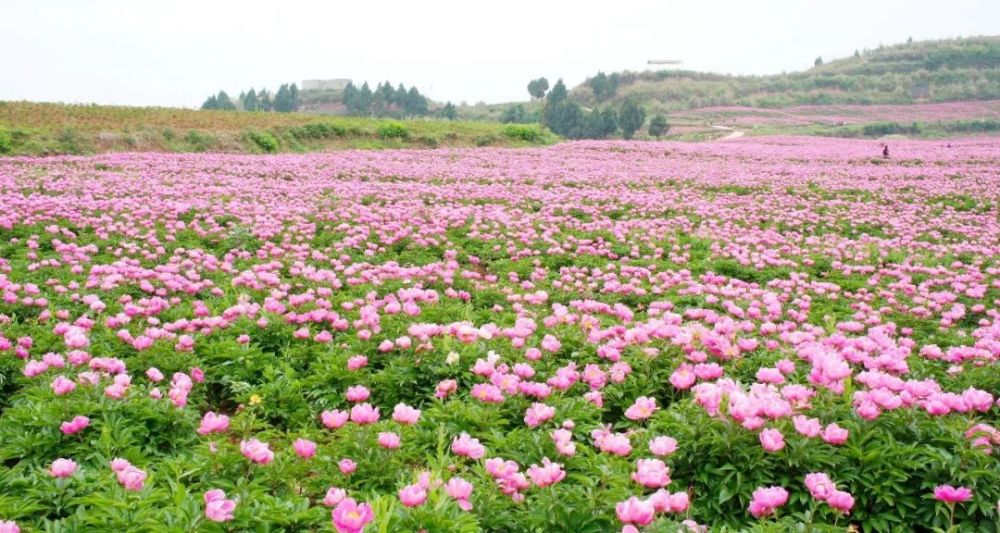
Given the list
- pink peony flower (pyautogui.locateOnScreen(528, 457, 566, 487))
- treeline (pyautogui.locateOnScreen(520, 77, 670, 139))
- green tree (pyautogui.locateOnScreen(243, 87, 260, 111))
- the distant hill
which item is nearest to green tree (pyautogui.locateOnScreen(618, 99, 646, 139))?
treeline (pyautogui.locateOnScreen(520, 77, 670, 139))

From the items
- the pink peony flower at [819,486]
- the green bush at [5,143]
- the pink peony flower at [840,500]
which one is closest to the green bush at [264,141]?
the green bush at [5,143]

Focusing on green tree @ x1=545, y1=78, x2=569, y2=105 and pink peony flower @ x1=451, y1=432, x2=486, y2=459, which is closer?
pink peony flower @ x1=451, y1=432, x2=486, y2=459

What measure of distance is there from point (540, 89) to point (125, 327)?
13422cm

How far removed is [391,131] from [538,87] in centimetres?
10094

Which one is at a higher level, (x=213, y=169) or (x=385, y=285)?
(x=213, y=169)

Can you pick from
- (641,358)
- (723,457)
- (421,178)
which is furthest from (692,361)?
(421,178)

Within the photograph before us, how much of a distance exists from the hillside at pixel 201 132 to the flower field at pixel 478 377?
15645 millimetres

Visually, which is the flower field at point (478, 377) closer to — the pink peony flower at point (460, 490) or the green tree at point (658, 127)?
the pink peony flower at point (460, 490)

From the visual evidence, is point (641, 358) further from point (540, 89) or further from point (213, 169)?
point (540, 89)

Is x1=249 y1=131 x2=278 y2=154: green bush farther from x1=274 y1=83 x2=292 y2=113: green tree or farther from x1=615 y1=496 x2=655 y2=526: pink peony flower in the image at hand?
x1=274 y1=83 x2=292 y2=113: green tree

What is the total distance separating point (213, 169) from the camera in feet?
65.0

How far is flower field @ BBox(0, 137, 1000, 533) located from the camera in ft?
9.18

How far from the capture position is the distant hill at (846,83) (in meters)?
83.1

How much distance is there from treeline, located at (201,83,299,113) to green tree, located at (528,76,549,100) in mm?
47076
